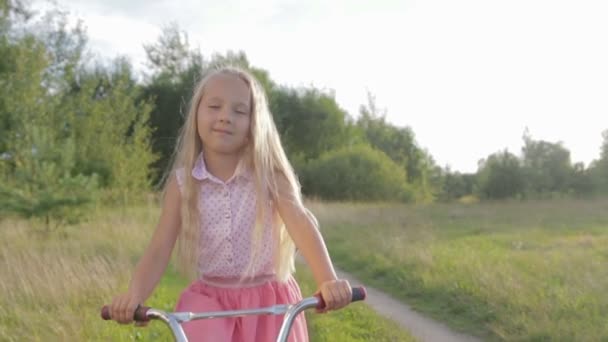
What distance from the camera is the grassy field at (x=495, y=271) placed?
6770 millimetres

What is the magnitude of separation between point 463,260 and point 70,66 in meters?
16.4

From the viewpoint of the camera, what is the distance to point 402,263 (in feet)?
35.3

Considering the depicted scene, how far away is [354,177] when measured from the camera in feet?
132

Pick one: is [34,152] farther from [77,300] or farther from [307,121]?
[307,121]

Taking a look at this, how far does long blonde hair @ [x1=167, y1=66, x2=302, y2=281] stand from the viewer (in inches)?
110

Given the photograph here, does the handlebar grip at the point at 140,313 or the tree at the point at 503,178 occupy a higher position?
the tree at the point at 503,178

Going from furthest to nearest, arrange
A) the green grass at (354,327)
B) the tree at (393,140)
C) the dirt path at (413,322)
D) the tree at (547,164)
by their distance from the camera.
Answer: the tree at (393,140)
the tree at (547,164)
the dirt path at (413,322)
the green grass at (354,327)

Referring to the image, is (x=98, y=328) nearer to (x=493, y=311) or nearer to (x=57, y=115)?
(x=493, y=311)

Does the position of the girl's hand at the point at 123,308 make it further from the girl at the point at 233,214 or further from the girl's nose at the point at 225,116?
the girl's nose at the point at 225,116

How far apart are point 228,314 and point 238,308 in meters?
0.46

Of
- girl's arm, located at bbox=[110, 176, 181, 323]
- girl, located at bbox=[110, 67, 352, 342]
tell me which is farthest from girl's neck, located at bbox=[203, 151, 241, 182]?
girl's arm, located at bbox=[110, 176, 181, 323]

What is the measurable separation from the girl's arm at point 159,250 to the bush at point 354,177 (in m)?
37.3

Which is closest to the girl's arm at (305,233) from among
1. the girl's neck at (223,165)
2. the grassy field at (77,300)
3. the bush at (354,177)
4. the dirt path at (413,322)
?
the girl's neck at (223,165)

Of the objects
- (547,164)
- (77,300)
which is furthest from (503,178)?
(77,300)
